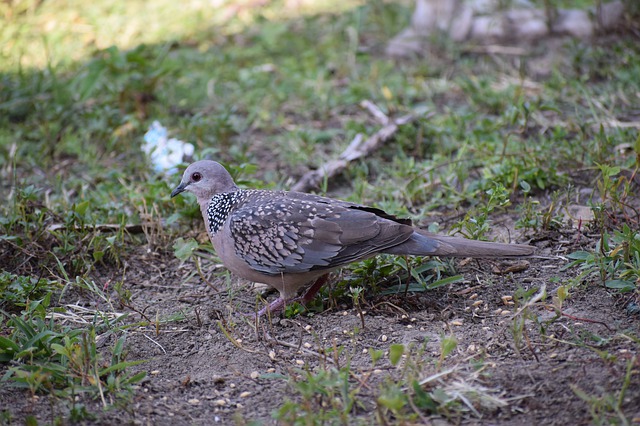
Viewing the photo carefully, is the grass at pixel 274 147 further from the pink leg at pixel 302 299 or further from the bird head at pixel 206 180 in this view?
the bird head at pixel 206 180

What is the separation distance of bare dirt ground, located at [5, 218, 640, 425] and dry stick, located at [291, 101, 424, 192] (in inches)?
48.2

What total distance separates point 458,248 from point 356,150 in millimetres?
2133

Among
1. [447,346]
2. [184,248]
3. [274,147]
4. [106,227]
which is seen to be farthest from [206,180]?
[447,346]

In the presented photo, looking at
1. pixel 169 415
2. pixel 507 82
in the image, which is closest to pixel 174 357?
pixel 169 415

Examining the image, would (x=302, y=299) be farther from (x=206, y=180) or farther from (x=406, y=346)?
(x=206, y=180)

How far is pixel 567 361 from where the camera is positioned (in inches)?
125

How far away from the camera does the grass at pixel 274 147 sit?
3490 mm

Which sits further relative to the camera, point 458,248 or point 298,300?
point 298,300

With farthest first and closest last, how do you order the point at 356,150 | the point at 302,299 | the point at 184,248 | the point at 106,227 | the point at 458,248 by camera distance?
the point at 356,150 < the point at 106,227 < the point at 184,248 < the point at 302,299 < the point at 458,248

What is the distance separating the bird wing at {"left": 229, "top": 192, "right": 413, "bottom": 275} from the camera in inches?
150

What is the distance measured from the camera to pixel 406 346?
351cm

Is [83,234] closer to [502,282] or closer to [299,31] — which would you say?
[502,282]

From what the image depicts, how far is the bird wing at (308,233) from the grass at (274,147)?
0.87ft

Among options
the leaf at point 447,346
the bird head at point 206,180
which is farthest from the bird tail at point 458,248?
the bird head at point 206,180
